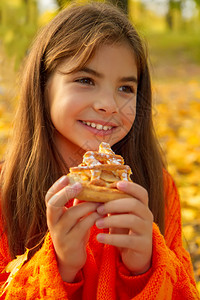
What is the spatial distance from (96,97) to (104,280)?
81 centimetres

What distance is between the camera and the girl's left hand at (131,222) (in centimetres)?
133

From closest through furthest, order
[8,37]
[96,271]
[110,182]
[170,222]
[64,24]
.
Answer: [110,182] < [96,271] < [64,24] < [170,222] < [8,37]

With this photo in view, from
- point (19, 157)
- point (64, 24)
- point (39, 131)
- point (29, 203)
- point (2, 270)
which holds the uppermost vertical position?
point (64, 24)

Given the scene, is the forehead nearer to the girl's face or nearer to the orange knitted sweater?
the girl's face

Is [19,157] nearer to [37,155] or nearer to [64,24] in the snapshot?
[37,155]

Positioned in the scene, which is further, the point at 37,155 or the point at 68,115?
the point at 37,155

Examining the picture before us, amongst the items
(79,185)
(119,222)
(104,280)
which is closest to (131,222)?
(119,222)

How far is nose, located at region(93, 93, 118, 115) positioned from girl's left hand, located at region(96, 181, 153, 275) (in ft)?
1.68

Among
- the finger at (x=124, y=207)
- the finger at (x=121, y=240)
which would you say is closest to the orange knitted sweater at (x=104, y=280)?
the finger at (x=121, y=240)

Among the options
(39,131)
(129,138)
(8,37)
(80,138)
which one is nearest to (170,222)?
(129,138)

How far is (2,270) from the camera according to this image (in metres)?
1.86

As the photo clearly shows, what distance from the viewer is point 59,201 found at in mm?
1302

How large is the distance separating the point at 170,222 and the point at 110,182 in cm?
95

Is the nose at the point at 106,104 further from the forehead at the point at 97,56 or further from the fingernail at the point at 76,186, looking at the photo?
the fingernail at the point at 76,186
